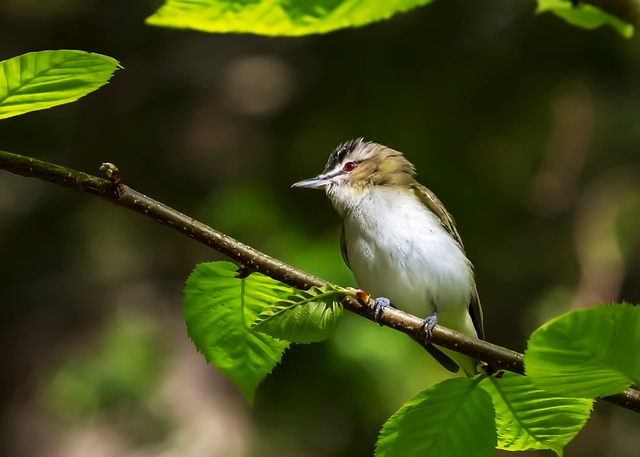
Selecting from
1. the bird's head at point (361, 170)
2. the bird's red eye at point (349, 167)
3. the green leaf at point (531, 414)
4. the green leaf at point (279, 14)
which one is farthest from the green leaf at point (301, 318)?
the bird's red eye at point (349, 167)

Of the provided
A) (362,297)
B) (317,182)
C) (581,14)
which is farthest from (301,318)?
(317,182)

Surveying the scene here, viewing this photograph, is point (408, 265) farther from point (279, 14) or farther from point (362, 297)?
point (279, 14)

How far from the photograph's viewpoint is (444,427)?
856 millimetres

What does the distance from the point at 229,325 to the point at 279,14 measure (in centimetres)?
40

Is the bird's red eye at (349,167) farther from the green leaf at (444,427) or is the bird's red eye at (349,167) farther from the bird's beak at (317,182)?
the green leaf at (444,427)

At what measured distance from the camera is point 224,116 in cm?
427

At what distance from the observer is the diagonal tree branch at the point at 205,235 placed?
843 mm

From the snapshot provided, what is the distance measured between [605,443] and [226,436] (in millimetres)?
1747

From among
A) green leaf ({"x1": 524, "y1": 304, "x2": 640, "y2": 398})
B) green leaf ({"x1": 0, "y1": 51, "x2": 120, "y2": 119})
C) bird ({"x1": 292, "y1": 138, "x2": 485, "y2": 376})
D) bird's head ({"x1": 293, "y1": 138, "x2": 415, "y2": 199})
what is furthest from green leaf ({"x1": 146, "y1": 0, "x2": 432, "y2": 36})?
Answer: bird's head ({"x1": 293, "y1": 138, "x2": 415, "y2": 199})

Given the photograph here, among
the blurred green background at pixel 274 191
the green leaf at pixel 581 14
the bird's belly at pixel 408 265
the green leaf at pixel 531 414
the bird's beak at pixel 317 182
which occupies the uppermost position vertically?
the green leaf at pixel 581 14

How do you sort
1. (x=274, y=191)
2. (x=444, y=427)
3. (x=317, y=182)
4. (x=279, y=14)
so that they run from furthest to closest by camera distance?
1. (x=274, y=191)
2. (x=317, y=182)
3. (x=444, y=427)
4. (x=279, y=14)

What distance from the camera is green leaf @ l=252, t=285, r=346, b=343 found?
0.83 metres

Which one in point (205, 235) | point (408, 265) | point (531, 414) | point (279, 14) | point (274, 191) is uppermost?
point (279, 14)

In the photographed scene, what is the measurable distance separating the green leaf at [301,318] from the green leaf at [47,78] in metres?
0.27
